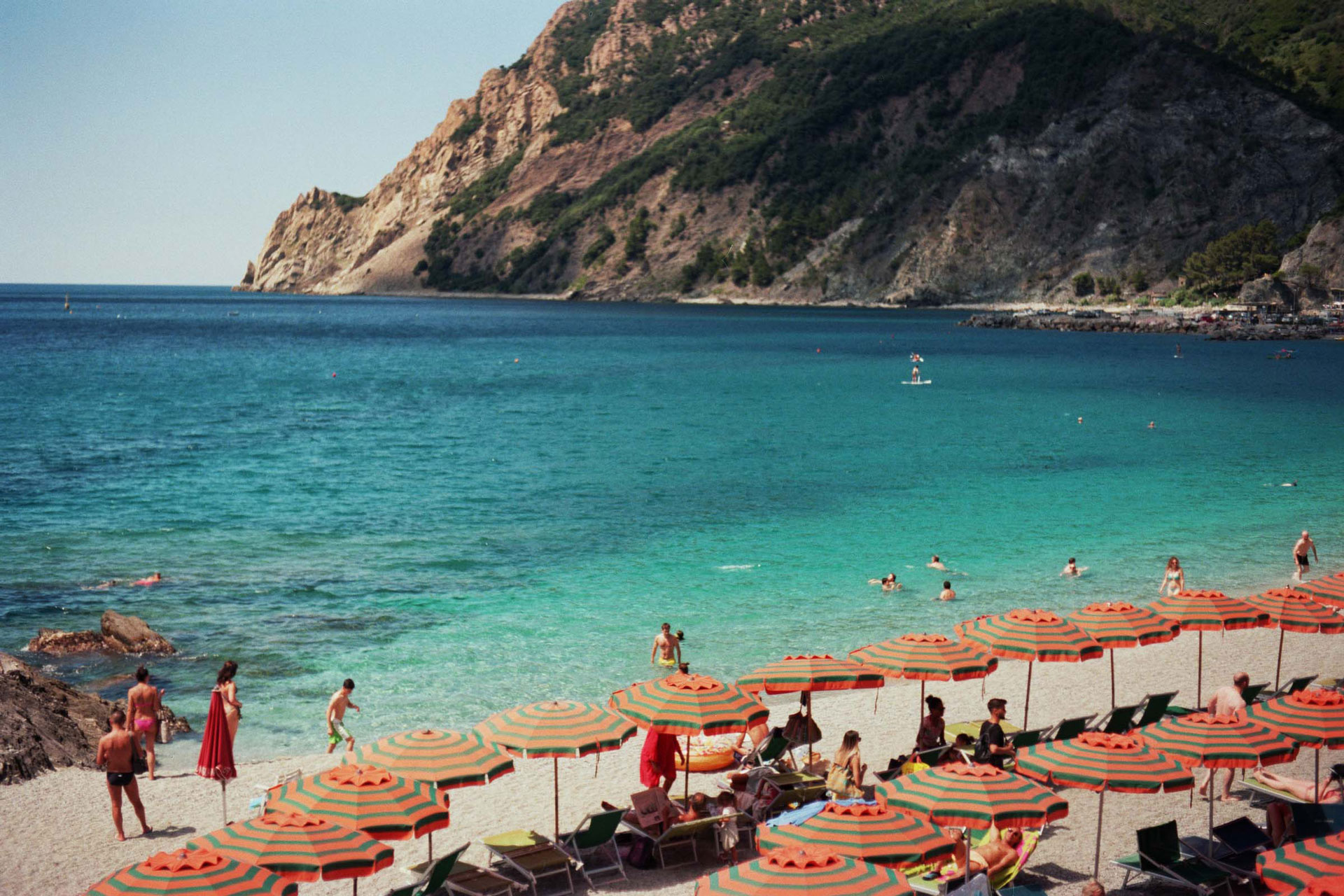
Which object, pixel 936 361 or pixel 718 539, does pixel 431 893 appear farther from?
pixel 936 361

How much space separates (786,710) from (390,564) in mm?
13564

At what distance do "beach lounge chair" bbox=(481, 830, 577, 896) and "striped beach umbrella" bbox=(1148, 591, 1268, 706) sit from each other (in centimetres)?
992

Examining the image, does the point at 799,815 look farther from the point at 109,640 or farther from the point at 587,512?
the point at 587,512

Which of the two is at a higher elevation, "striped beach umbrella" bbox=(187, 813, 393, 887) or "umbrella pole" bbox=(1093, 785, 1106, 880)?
"striped beach umbrella" bbox=(187, 813, 393, 887)

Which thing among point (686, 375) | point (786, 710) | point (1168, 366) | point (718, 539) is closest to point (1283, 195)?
point (1168, 366)

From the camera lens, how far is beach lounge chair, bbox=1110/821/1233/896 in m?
11.5

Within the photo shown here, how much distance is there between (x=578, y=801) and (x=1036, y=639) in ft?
21.5

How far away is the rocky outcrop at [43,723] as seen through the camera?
15.2 m

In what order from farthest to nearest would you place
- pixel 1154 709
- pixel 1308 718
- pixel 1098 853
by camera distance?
pixel 1154 709, pixel 1308 718, pixel 1098 853

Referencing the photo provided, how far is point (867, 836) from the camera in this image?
9.77 metres

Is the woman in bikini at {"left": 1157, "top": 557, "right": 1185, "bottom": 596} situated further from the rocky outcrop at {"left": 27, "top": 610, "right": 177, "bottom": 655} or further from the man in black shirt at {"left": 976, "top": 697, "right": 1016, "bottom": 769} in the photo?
the rocky outcrop at {"left": 27, "top": 610, "right": 177, "bottom": 655}

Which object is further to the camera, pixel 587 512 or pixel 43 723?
pixel 587 512

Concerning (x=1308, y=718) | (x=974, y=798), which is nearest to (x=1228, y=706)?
(x=1308, y=718)

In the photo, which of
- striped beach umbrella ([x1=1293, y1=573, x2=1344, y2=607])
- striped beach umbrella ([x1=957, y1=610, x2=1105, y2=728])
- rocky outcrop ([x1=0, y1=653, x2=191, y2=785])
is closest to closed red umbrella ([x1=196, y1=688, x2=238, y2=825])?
rocky outcrop ([x1=0, y1=653, x2=191, y2=785])
